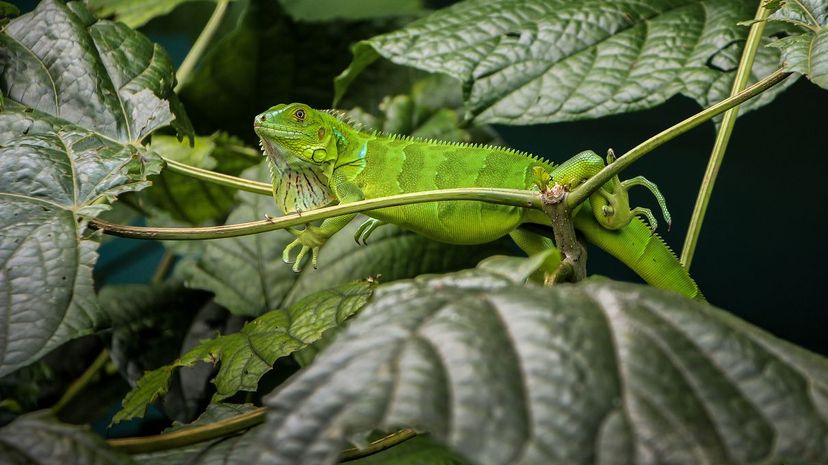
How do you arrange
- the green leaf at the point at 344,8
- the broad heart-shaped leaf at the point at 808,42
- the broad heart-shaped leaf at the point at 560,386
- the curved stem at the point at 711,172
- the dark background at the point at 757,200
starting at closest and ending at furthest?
the broad heart-shaped leaf at the point at 560,386, the broad heart-shaped leaf at the point at 808,42, the curved stem at the point at 711,172, the dark background at the point at 757,200, the green leaf at the point at 344,8

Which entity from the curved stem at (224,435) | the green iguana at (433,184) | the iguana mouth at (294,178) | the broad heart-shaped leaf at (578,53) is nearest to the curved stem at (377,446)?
the curved stem at (224,435)

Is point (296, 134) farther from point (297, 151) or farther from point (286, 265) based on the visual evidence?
point (286, 265)

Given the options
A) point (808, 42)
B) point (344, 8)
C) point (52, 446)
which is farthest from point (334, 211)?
point (344, 8)

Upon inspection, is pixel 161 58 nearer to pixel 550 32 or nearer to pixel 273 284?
pixel 273 284

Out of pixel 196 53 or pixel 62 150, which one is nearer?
pixel 62 150

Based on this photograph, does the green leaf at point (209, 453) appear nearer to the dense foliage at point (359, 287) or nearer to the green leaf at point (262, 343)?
the dense foliage at point (359, 287)

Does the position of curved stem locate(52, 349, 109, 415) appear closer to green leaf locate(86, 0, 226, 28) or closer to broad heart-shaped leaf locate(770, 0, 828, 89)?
green leaf locate(86, 0, 226, 28)

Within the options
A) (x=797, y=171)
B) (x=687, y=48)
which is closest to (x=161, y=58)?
(x=687, y=48)
